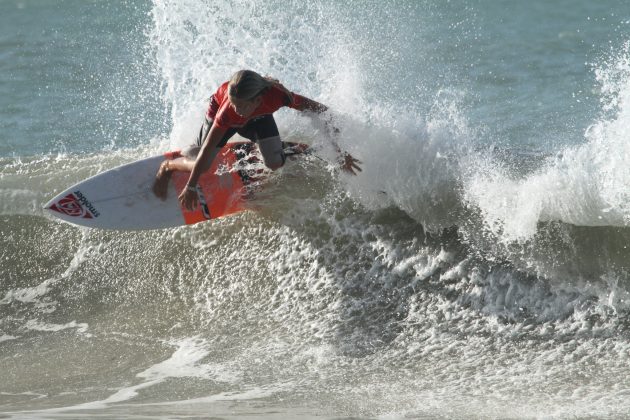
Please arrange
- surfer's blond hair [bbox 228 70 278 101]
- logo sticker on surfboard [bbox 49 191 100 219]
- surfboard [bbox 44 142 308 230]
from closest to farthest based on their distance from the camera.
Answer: surfer's blond hair [bbox 228 70 278 101] < surfboard [bbox 44 142 308 230] < logo sticker on surfboard [bbox 49 191 100 219]

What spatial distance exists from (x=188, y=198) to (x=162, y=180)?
24.4 inches

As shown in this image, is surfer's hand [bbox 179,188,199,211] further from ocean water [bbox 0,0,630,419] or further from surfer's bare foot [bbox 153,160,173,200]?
ocean water [bbox 0,0,630,419]

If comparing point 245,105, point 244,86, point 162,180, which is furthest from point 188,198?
point 244,86

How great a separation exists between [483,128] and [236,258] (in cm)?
391

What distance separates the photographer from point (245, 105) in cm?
547

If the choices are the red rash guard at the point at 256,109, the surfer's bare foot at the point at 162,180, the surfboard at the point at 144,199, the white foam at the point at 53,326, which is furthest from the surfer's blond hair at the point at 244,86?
the white foam at the point at 53,326

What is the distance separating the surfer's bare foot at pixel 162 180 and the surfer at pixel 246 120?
0.52 ft

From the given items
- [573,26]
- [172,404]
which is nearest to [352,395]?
[172,404]

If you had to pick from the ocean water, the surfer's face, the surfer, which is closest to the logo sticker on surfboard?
the ocean water

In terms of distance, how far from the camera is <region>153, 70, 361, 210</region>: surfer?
5414 mm

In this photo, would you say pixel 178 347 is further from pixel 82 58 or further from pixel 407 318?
pixel 82 58

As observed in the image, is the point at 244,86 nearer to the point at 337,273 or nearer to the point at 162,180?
the point at 162,180

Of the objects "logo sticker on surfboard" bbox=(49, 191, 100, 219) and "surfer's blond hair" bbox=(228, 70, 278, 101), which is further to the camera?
"logo sticker on surfboard" bbox=(49, 191, 100, 219)

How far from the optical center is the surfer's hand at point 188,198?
592cm
